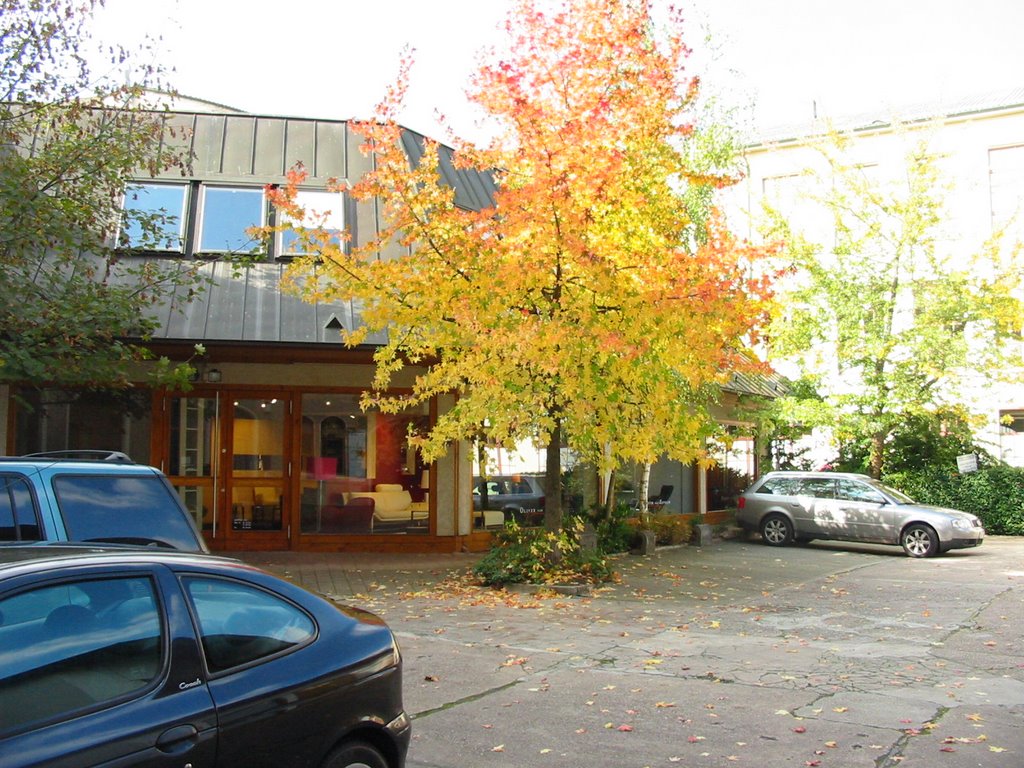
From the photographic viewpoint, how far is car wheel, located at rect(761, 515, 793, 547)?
20.7 metres

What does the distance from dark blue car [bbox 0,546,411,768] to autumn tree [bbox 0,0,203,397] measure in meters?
7.76

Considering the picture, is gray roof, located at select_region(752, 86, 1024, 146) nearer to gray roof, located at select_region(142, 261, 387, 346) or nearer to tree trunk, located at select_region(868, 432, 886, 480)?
tree trunk, located at select_region(868, 432, 886, 480)

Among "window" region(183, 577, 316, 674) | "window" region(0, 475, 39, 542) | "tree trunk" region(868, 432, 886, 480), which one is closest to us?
"window" region(183, 577, 316, 674)

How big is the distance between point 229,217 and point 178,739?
44.1ft

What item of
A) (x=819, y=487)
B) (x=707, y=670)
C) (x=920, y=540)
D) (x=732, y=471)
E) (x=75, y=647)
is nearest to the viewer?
(x=75, y=647)

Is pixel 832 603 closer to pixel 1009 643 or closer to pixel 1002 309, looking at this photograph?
pixel 1009 643

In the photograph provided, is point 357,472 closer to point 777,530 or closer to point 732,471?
point 777,530

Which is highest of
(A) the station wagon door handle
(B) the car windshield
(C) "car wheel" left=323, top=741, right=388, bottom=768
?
(B) the car windshield

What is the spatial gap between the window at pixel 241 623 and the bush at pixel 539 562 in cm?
877

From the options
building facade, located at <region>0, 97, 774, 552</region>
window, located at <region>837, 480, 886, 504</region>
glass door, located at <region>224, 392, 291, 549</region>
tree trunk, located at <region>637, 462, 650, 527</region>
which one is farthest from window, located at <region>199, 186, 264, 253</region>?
window, located at <region>837, 480, 886, 504</region>

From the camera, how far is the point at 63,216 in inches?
445

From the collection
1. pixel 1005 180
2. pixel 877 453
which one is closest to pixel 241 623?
pixel 877 453

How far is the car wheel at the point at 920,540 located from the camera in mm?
18844

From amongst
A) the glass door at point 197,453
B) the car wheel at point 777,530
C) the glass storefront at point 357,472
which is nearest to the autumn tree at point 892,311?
the car wheel at point 777,530
